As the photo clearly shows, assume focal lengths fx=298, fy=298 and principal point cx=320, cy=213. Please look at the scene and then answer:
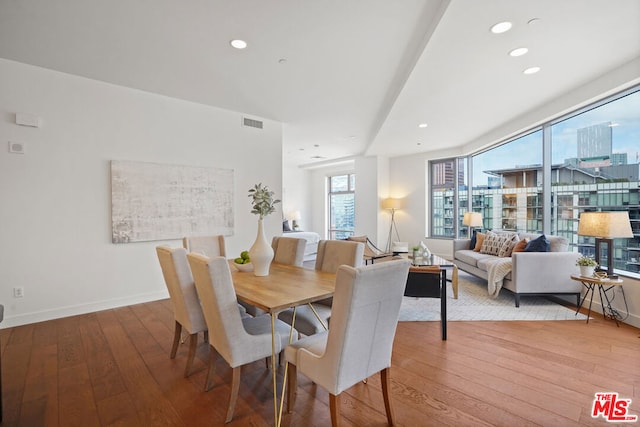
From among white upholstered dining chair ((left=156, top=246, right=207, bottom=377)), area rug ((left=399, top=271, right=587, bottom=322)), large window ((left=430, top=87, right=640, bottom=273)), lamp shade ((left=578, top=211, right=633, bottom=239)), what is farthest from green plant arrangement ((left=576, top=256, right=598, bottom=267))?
white upholstered dining chair ((left=156, top=246, right=207, bottom=377))

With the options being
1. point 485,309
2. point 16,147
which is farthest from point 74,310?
point 485,309

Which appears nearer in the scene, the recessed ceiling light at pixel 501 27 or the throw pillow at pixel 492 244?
the recessed ceiling light at pixel 501 27

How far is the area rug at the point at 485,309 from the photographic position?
3391 mm

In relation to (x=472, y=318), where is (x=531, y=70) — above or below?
above

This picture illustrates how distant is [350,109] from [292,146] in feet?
9.17

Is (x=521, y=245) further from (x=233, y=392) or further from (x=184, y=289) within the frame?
(x=184, y=289)

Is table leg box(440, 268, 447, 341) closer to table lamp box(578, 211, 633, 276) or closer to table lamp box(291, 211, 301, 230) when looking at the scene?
table lamp box(578, 211, 633, 276)

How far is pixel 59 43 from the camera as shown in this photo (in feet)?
9.23

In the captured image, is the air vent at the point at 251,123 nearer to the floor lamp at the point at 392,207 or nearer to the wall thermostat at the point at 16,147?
the wall thermostat at the point at 16,147

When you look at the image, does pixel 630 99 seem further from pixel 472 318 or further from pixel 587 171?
pixel 472 318

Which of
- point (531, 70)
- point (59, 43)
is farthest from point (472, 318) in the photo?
point (59, 43)

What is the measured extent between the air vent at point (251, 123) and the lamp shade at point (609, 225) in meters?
4.60

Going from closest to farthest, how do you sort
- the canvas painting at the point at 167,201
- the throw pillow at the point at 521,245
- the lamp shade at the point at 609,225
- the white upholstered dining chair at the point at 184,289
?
1. the white upholstered dining chair at the point at 184,289
2. the lamp shade at the point at 609,225
3. the canvas painting at the point at 167,201
4. the throw pillow at the point at 521,245

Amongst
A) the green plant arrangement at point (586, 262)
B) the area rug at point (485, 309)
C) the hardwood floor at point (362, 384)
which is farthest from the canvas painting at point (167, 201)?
the green plant arrangement at point (586, 262)
